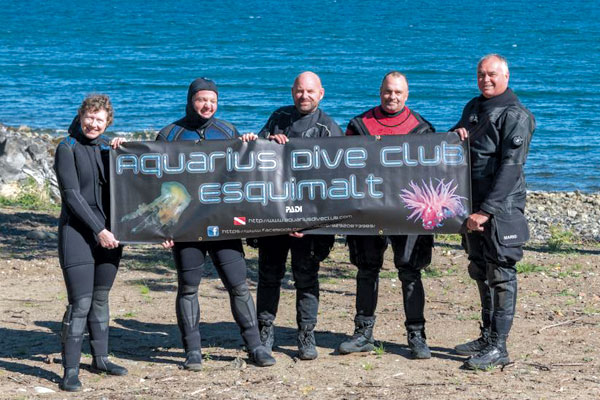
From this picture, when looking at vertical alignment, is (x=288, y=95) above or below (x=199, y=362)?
above

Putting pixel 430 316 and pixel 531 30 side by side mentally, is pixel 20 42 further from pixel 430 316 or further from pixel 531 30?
pixel 430 316

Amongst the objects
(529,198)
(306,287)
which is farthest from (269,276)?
(529,198)

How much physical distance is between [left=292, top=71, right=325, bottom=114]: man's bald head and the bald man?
0.15ft

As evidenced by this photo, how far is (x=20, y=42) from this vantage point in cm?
7138

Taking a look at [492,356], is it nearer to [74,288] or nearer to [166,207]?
[166,207]

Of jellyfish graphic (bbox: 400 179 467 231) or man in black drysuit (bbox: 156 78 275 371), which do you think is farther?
jellyfish graphic (bbox: 400 179 467 231)

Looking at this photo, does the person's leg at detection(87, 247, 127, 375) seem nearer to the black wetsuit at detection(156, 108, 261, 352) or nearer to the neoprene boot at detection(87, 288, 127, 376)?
the neoprene boot at detection(87, 288, 127, 376)

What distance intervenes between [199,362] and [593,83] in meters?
43.0

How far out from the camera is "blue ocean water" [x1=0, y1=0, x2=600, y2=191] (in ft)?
123

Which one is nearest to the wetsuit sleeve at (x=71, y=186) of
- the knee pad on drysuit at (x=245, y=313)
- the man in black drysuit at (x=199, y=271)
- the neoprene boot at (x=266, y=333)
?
the man in black drysuit at (x=199, y=271)

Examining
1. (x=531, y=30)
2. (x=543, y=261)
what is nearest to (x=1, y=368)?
(x=543, y=261)

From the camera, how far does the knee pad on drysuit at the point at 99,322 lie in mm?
8102

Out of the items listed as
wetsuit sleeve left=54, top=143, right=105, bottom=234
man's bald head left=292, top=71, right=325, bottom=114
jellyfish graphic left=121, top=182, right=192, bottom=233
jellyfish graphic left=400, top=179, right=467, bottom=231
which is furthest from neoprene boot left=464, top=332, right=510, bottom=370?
wetsuit sleeve left=54, top=143, right=105, bottom=234

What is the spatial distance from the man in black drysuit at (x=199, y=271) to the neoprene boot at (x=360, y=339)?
68 cm
